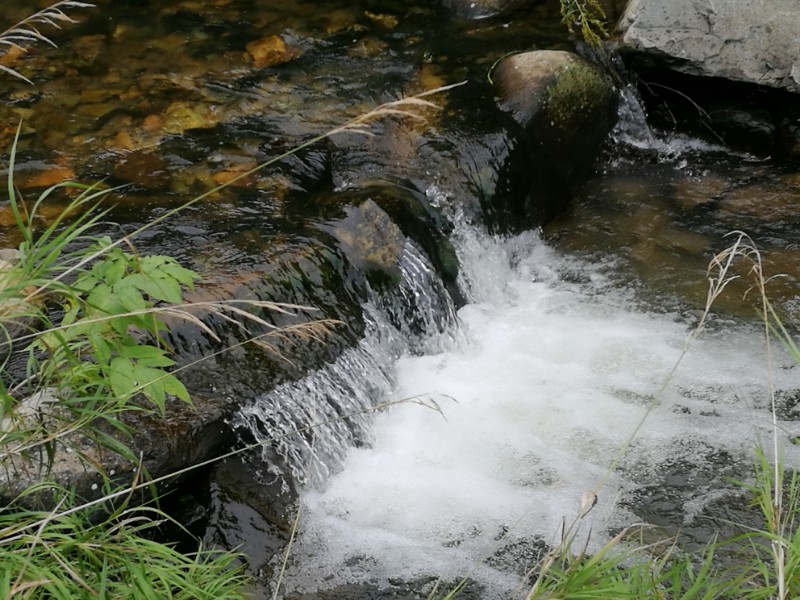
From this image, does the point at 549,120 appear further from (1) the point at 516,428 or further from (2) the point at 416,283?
(1) the point at 516,428

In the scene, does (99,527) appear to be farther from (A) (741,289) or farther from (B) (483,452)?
(A) (741,289)

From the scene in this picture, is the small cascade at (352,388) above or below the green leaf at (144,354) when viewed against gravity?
below

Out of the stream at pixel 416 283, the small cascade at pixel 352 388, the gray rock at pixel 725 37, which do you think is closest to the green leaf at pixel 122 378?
the stream at pixel 416 283

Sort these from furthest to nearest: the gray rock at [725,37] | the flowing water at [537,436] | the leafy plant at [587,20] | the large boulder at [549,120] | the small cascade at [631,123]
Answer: the small cascade at [631,123], the leafy plant at [587,20], the gray rock at [725,37], the large boulder at [549,120], the flowing water at [537,436]

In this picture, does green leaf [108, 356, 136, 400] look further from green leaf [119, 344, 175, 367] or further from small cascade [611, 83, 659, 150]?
small cascade [611, 83, 659, 150]

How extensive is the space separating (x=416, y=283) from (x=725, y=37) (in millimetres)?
2642

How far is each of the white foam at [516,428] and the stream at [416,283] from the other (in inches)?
0.5

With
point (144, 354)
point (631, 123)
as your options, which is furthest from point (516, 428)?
point (631, 123)

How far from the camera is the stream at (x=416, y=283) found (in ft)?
10.8

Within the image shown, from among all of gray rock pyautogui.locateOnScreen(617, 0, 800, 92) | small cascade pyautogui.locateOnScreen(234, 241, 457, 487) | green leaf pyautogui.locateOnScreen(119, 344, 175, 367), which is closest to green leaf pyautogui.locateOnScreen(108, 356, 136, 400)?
green leaf pyautogui.locateOnScreen(119, 344, 175, 367)

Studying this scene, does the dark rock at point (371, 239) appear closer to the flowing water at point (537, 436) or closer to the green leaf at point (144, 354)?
the flowing water at point (537, 436)

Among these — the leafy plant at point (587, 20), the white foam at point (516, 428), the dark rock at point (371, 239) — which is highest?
the leafy plant at point (587, 20)

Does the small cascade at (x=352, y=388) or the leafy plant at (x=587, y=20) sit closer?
the small cascade at (x=352, y=388)

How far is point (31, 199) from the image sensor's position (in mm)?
4449
